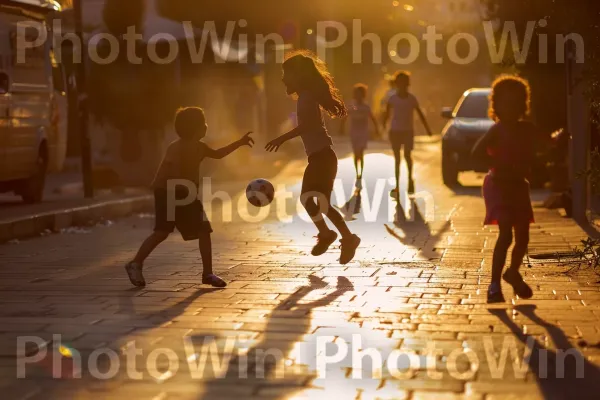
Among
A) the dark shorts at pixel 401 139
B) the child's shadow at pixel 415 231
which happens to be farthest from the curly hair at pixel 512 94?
the dark shorts at pixel 401 139

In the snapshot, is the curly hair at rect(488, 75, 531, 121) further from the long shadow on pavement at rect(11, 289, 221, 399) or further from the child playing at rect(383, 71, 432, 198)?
the child playing at rect(383, 71, 432, 198)

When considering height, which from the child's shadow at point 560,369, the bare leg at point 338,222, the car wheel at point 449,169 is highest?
the bare leg at point 338,222

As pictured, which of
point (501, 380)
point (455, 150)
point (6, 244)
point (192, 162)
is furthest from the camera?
point (455, 150)

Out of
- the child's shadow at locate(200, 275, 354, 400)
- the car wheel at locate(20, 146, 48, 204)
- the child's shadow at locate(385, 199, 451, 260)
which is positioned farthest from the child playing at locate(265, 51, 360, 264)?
the car wheel at locate(20, 146, 48, 204)

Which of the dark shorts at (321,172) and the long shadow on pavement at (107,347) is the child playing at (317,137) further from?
the long shadow on pavement at (107,347)

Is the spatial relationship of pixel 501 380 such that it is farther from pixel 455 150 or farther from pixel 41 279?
pixel 455 150

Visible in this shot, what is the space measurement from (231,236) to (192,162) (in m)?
4.21

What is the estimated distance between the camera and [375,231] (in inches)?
552

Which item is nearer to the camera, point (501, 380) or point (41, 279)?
point (501, 380)

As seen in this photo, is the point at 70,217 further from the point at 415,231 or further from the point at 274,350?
the point at 274,350

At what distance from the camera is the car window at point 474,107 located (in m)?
23.9

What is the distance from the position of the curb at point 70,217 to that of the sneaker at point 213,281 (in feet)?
15.7

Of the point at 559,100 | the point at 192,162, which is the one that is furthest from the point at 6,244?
the point at 559,100

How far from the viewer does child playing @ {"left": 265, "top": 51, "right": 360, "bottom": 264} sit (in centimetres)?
1066
